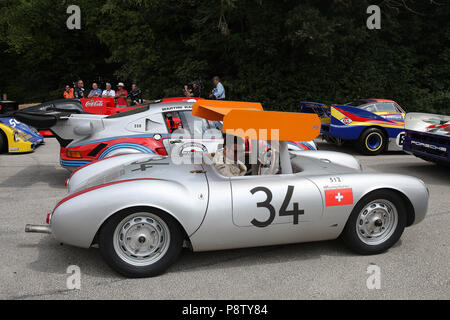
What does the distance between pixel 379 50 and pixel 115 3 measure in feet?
42.6

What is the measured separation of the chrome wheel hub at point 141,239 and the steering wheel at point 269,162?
1.13 m

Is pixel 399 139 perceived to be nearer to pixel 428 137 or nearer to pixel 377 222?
pixel 428 137

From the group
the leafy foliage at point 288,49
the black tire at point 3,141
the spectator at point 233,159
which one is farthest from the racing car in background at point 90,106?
the leafy foliage at point 288,49

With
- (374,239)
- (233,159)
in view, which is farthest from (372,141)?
(233,159)

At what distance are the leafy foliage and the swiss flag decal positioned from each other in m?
12.5

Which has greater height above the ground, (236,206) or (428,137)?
(428,137)

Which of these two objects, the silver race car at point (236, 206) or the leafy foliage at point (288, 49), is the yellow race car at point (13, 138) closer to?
the silver race car at point (236, 206)

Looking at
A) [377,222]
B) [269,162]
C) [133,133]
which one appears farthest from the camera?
[133,133]

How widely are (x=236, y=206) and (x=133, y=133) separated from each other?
3.45 meters

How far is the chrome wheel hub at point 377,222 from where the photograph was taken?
393cm

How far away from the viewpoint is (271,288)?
3385 mm

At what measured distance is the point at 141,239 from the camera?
11.4 ft

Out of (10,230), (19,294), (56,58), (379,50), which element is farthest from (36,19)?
(19,294)

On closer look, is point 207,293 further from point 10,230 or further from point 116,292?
point 10,230
